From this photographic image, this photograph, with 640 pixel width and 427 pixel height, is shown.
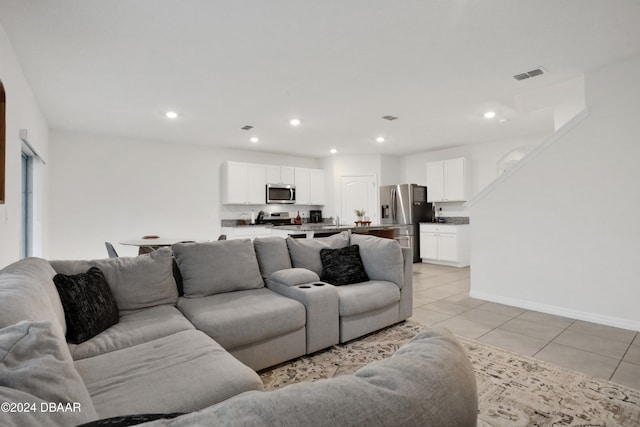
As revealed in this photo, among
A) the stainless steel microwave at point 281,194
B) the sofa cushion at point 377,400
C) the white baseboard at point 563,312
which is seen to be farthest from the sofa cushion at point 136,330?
the stainless steel microwave at point 281,194

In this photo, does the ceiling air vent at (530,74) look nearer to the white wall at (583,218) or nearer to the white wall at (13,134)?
the white wall at (583,218)

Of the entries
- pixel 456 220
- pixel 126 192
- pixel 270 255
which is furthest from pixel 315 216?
pixel 270 255

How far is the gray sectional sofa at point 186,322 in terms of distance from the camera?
73 cm

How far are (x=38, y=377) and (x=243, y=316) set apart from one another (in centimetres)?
162

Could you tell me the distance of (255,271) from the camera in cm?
293

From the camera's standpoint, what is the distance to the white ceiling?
2322 mm

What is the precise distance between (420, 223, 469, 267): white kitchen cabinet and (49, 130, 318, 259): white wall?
4290 millimetres

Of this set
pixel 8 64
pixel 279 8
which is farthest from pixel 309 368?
pixel 8 64

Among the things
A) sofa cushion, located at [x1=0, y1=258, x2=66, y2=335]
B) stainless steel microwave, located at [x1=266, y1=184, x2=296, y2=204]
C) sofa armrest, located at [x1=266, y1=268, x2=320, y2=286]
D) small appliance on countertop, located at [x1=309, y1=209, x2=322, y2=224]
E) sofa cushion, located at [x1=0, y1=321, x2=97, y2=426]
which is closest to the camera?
sofa cushion, located at [x1=0, y1=321, x2=97, y2=426]

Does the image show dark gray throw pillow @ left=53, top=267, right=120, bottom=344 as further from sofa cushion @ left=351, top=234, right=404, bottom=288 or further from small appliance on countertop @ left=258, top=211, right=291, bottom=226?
small appliance on countertop @ left=258, top=211, right=291, bottom=226

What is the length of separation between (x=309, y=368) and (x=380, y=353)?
621 mm

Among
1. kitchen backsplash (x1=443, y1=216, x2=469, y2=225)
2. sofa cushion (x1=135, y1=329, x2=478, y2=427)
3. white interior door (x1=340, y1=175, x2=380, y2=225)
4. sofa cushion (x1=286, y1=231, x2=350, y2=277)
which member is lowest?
sofa cushion (x1=286, y1=231, x2=350, y2=277)

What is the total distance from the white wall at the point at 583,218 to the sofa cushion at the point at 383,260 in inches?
66.4

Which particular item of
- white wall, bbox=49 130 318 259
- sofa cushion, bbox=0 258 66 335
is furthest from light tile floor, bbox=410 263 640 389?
white wall, bbox=49 130 318 259
